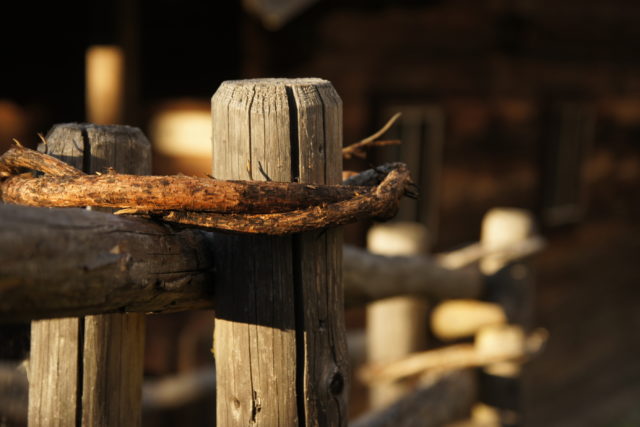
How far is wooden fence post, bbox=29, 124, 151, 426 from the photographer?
4.73 ft

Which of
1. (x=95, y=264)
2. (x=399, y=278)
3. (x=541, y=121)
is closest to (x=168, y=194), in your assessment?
(x=95, y=264)

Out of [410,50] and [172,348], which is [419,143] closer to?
[410,50]

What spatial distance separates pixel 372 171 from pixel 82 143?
54 cm

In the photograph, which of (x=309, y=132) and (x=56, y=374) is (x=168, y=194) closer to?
(x=309, y=132)

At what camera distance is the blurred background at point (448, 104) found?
496cm

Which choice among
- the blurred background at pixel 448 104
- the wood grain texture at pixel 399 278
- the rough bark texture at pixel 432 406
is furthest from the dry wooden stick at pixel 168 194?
the blurred background at pixel 448 104

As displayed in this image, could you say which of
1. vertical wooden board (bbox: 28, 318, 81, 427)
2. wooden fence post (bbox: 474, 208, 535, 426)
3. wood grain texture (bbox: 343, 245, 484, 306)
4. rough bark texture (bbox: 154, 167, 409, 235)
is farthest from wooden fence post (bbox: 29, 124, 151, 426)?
wooden fence post (bbox: 474, 208, 535, 426)

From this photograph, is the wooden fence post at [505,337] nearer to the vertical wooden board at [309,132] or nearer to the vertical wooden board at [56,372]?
the vertical wooden board at [309,132]

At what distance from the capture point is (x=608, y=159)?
28.7 ft

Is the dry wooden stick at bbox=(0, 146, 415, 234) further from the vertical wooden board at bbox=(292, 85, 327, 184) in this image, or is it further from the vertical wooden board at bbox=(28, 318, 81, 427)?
the vertical wooden board at bbox=(28, 318, 81, 427)

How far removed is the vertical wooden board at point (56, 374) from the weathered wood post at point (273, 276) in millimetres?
255

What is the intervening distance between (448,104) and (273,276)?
5.08m

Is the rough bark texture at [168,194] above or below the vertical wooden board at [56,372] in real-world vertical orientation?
above

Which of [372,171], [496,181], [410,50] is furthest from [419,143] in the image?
[372,171]
